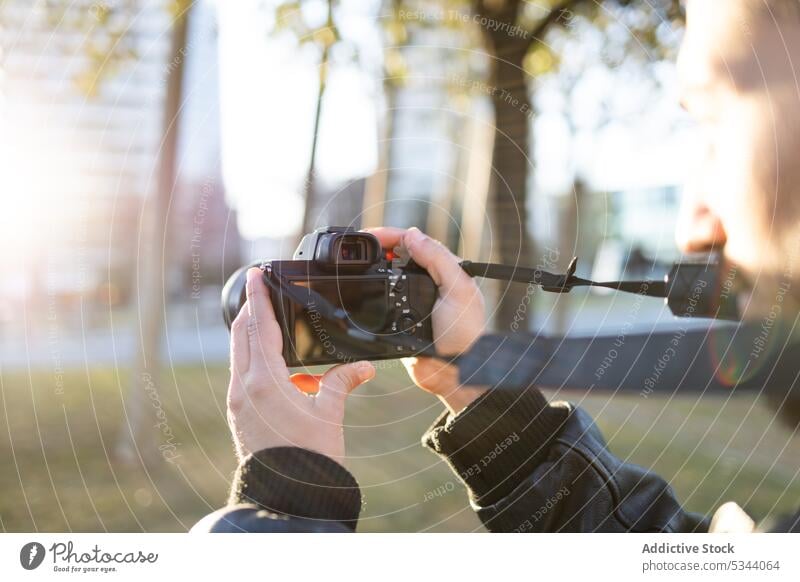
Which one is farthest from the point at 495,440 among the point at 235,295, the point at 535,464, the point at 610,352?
the point at 610,352

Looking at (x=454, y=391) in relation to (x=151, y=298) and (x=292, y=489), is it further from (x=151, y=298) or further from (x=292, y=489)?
(x=151, y=298)

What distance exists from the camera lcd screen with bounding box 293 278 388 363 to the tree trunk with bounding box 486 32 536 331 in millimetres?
995

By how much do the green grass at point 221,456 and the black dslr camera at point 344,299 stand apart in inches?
16.6

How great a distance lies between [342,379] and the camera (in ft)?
1.87

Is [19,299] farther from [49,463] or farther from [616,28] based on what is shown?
[616,28]

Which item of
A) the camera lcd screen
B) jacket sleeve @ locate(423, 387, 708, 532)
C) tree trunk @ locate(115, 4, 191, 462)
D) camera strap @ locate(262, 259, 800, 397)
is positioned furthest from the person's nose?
tree trunk @ locate(115, 4, 191, 462)

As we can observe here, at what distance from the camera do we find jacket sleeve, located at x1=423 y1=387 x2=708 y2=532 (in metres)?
Result: 0.62

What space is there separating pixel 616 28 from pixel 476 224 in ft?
2.21

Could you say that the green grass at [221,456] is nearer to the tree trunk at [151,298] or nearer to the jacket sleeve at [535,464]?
the tree trunk at [151,298]

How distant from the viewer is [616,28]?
1514 mm

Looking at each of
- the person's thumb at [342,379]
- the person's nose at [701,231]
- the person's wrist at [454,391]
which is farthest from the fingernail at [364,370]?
the person's nose at [701,231]

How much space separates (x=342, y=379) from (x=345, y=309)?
79 mm

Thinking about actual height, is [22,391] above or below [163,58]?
below
